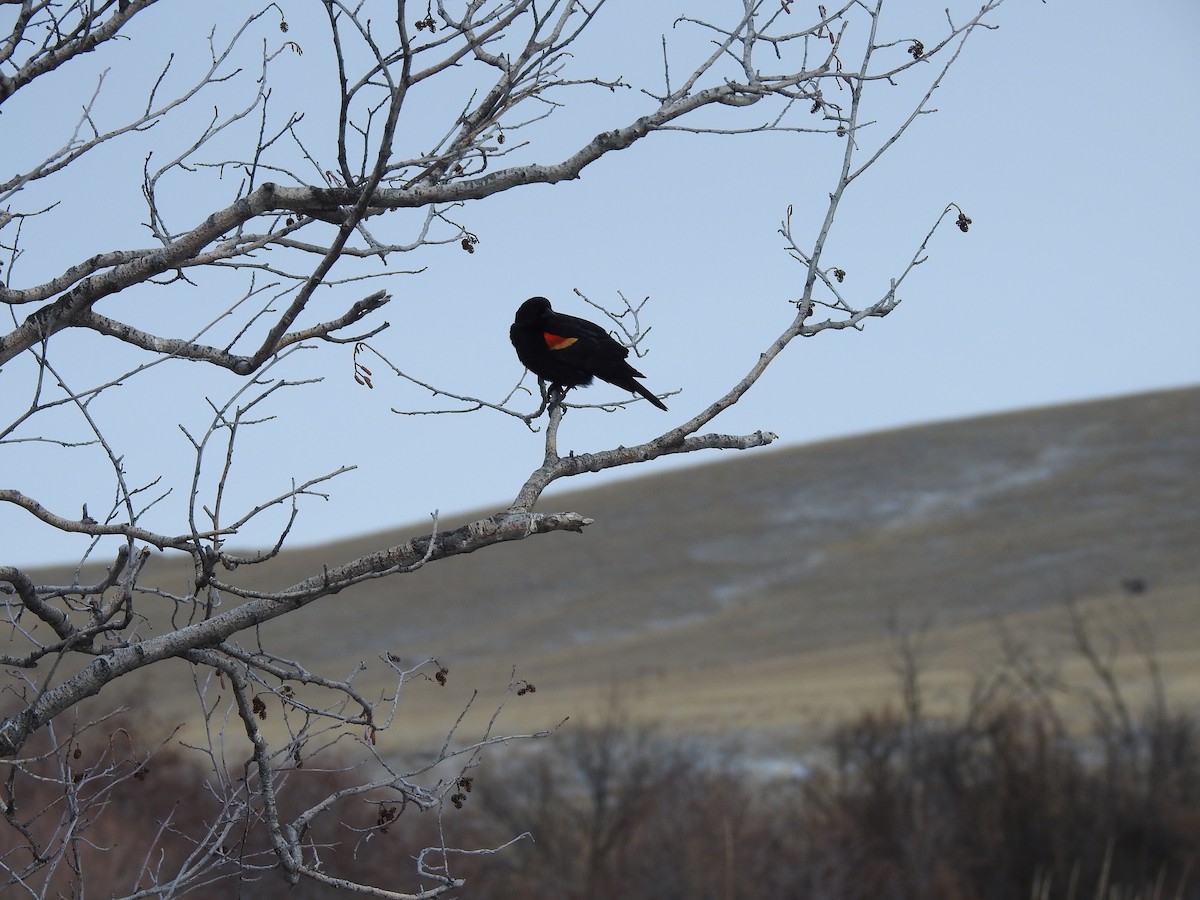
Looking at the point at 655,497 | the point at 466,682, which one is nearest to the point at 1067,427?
the point at 655,497

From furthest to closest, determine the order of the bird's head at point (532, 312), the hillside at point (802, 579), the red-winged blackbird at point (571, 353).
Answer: the hillside at point (802, 579)
the bird's head at point (532, 312)
the red-winged blackbird at point (571, 353)

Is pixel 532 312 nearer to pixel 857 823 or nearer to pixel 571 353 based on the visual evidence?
pixel 571 353

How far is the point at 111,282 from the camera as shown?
4.67 m

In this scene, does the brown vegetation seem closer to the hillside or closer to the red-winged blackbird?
the hillside

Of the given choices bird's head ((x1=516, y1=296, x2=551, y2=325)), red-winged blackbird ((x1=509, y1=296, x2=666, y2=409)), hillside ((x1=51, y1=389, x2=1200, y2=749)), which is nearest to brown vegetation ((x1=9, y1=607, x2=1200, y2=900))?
hillside ((x1=51, y1=389, x2=1200, y2=749))

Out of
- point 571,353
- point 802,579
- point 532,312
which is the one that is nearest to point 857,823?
point 532,312

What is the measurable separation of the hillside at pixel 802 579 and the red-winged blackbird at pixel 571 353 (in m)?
29.9

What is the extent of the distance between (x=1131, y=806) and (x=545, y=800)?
403 inches

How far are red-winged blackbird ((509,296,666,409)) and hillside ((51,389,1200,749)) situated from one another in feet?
98.1

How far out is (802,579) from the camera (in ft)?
204

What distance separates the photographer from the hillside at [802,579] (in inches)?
1822

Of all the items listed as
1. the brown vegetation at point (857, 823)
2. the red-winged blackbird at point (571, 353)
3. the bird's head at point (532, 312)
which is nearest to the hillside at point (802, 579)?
the brown vegetation at point (857, 823)

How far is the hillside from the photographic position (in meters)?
→ 46.3

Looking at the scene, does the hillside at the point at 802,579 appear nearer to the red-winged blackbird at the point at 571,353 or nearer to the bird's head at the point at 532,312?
the bird's head at the point at 532,312
